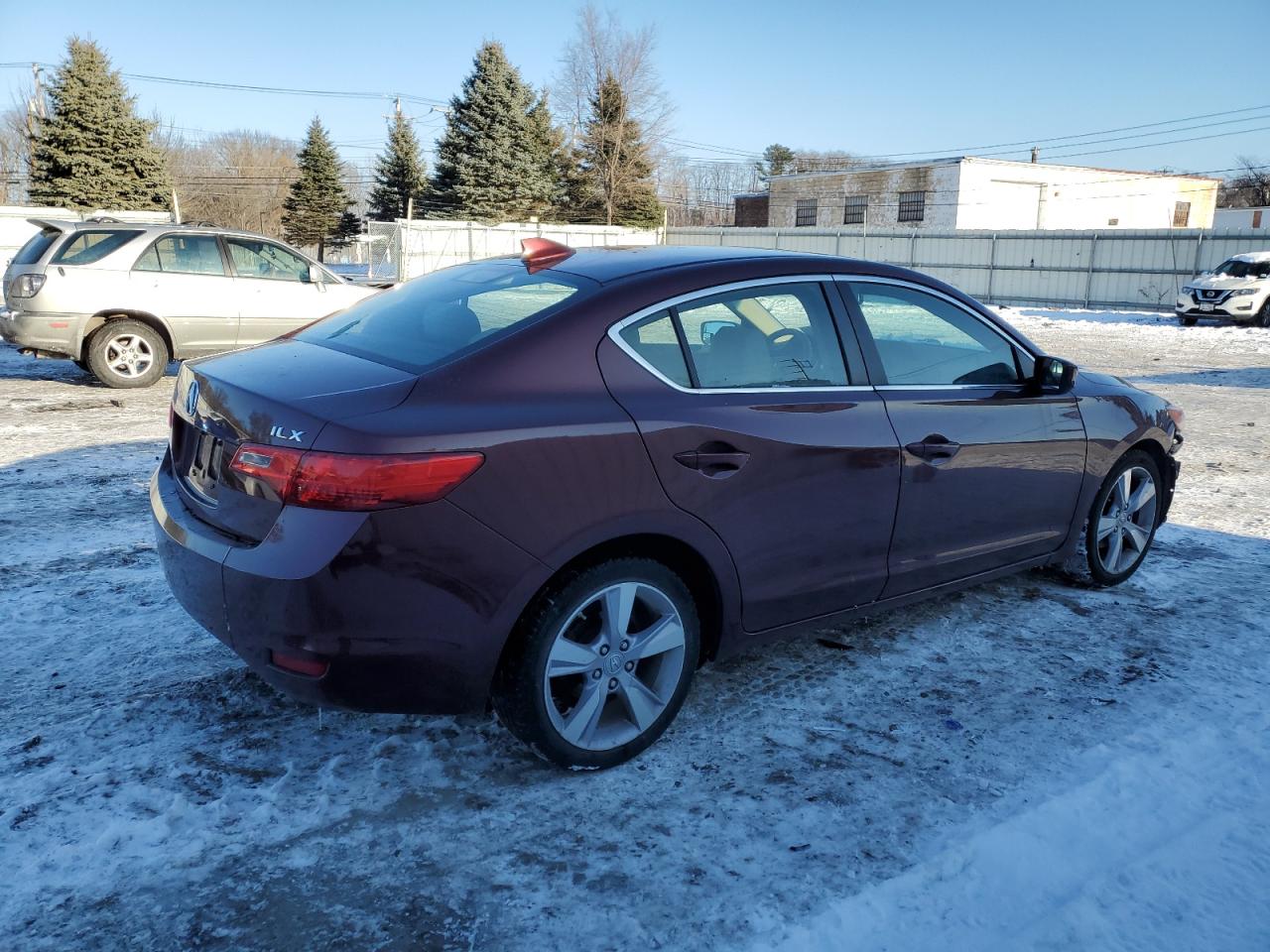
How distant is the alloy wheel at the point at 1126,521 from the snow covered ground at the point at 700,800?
13.5 inches

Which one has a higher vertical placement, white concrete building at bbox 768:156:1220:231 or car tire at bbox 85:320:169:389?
white concrete building at bbox 768:156:1220:231

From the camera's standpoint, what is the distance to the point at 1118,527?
4719 millimetres

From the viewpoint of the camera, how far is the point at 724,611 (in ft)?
10.5

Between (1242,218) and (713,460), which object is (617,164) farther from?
(713,460)

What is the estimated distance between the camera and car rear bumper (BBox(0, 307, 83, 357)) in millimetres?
9570

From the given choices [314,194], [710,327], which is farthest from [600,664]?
[314,194]

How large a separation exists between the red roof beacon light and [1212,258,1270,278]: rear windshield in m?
23.8

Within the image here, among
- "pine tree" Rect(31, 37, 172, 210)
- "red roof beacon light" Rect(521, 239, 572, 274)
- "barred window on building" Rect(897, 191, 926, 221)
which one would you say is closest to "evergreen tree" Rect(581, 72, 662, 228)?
Answer: "barred window on building" Rect(897, 191, 926, 221)

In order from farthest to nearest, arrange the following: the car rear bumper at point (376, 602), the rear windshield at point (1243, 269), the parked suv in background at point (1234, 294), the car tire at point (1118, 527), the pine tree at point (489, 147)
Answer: the pine tree at point (489, 147), the rear windshield at point (1243, 269), the parked suv in background at point (1234, 294), the car tire at point (1118, 527), the car rear bumper at point (376, 602)

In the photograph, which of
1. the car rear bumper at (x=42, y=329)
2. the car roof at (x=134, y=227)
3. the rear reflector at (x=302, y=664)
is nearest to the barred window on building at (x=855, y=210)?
the car roof at (x=134, y=227)

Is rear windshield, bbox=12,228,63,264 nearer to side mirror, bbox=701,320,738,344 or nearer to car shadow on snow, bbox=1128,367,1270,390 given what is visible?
side mirror, bbox=701,320,738,344

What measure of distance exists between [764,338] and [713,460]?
57 centimetres

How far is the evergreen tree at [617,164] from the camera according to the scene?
5038 cm

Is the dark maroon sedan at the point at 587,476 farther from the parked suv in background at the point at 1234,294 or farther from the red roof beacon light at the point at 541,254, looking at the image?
the parked suv in background at the point at 1234,294
